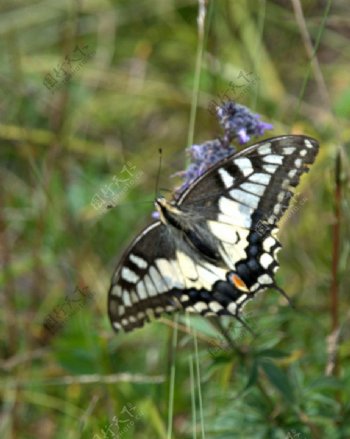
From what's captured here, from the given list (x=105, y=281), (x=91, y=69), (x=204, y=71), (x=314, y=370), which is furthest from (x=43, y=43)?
(x=314, y=370)

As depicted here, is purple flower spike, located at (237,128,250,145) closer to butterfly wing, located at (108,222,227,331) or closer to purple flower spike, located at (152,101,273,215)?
purple flower spike, located at (152,101,273,215)

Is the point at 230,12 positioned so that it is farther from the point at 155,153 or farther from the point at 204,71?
the point at 155,153

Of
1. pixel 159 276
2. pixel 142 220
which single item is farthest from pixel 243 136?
pixel 142 220

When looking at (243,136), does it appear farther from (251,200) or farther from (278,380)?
(278,380)

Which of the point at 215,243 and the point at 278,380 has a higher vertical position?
the point at 215,243

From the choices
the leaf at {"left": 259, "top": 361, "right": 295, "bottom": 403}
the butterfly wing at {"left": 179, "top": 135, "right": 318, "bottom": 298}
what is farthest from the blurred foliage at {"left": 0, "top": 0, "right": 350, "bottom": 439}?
the butterfly wing at {"left": 179, "top": 135, "right": 318, "bottom": 298}

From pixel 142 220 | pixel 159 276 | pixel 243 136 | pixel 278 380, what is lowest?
pixel 278 380

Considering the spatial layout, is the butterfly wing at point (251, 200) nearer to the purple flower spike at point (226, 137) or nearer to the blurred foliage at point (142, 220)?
the purple flower spike at point (226, 137)
